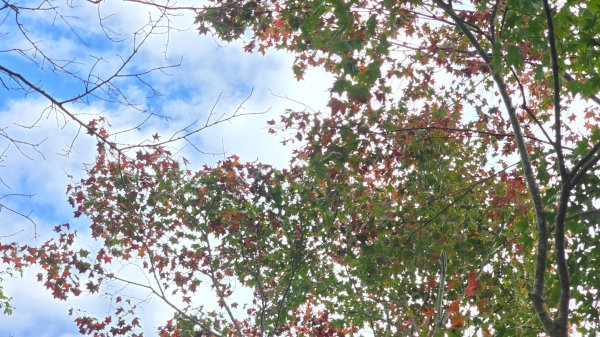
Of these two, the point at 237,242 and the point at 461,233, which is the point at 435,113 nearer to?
the point at 461,233

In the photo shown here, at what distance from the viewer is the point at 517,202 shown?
8.28 m

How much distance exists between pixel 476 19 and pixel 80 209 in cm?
815

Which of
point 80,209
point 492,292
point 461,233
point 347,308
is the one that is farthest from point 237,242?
point 492,292

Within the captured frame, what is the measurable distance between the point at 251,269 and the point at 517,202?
491 cm

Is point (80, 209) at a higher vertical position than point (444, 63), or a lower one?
lower

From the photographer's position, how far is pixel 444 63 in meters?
8.36

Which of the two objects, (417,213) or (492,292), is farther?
(492,292)

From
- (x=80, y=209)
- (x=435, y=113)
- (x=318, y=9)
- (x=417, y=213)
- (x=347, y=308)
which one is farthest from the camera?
(x=80, y=209)

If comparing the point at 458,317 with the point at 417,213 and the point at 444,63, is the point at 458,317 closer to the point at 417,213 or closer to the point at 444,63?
the point at 417,213

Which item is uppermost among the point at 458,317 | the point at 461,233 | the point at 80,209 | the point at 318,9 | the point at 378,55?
the point at 80,209

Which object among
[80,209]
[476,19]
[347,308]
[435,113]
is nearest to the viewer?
[476,19]

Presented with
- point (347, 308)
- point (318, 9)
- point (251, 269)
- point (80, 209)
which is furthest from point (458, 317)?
point (80, 209)

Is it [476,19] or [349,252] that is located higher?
[476,19]

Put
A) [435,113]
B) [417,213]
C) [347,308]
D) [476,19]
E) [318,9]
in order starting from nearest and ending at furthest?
[318,9], [476,19], [417,213], [435,113], [347,308]
